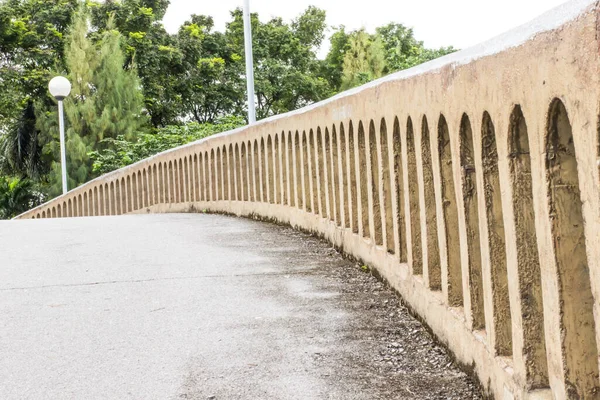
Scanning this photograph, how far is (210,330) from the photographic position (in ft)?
16.1

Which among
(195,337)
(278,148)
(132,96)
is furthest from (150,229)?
(132,96)

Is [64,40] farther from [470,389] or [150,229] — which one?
[470,389]

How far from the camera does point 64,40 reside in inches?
1399

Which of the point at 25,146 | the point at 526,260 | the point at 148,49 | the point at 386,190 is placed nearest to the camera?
the point at 526,260

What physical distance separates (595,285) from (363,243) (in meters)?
4.09

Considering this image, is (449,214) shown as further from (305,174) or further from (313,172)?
(305,174)

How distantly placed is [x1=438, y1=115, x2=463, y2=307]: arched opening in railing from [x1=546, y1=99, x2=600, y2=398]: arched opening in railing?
152 centimetres

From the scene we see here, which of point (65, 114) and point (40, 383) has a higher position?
point (65, 114)

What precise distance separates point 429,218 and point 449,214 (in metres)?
0.38

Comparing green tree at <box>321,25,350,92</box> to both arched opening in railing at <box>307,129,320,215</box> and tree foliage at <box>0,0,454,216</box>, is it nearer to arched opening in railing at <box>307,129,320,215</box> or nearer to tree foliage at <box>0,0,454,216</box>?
tree foliage at <box>0,0,454,216</box>

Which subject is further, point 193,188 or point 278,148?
point 193,188

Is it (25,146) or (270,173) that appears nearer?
(270,173)

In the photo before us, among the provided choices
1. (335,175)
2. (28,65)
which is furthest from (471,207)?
(28,65)

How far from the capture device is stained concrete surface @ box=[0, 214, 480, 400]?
155 inches
